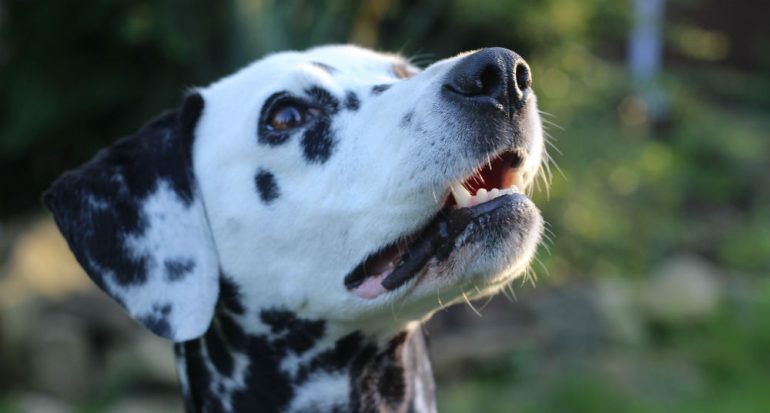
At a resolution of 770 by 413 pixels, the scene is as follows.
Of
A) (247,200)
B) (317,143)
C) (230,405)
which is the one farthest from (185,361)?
(317,143)

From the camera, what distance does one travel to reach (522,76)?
2.42 m

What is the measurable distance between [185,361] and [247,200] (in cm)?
56

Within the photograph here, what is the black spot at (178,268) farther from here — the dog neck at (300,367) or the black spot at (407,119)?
the black spot at (407,119)

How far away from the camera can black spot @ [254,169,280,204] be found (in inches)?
108

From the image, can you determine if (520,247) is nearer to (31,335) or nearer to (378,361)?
(378,361)

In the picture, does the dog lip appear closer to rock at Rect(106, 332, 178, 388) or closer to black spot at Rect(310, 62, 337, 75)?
black spot at Rect(310, 62, 337, 75)

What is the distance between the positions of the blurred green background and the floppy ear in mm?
2692

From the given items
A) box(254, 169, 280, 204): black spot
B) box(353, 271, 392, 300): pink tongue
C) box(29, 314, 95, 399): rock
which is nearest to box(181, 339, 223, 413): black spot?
box(254, 169, 280, 204): black spot

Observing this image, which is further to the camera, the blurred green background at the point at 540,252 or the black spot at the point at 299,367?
the blurred green background at the point at 540,252

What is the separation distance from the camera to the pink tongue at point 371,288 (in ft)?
8.41

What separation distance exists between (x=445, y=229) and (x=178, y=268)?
775 mm

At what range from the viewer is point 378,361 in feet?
9.25

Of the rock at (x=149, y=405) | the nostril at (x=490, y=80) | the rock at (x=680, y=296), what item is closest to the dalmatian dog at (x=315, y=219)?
the nostril at (x=490, y=80)

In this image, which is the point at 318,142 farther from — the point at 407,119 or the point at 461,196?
the point at 461,196
